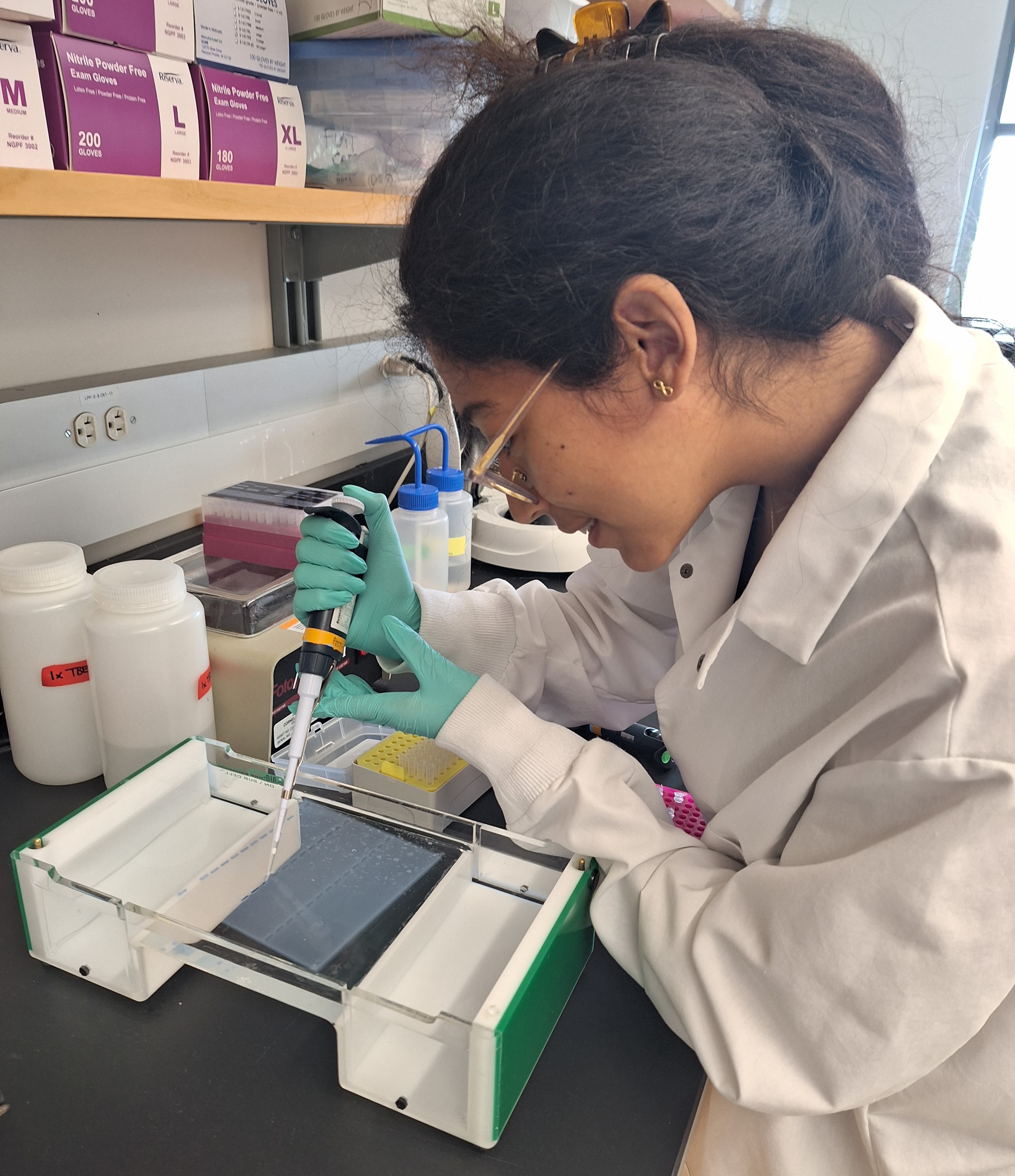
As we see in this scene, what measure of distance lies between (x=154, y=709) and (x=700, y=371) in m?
0.77

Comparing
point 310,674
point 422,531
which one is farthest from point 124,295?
point 310,674

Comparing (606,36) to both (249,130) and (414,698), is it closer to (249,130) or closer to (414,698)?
(249,130)

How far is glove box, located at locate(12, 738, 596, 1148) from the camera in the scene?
753 mm

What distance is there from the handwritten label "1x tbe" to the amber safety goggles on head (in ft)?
2.94

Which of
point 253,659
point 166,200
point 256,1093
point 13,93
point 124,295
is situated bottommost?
point 256,1093

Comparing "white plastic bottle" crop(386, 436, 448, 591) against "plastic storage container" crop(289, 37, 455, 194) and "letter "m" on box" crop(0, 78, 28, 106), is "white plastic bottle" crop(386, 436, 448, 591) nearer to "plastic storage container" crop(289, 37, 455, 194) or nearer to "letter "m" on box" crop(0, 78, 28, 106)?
"plastic storage container" crop(289, 37, 455, 194)

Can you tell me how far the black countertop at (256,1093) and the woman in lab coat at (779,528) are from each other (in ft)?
0.23

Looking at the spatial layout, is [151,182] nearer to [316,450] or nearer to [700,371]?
[700,371]

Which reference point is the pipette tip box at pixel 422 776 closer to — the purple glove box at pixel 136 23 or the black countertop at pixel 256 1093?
the black countertop at pixel 256 1093

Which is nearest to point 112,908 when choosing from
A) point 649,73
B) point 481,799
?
point 481,799

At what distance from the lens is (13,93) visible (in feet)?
3.09

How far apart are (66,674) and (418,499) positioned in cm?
70

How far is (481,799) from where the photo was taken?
121 centimetres

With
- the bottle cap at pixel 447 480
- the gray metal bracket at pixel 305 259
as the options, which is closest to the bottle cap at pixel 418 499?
the bottle cap at pixel 447 480
